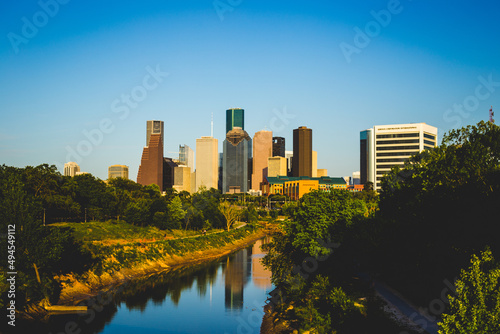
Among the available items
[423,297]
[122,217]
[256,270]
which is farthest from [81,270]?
[122,217]

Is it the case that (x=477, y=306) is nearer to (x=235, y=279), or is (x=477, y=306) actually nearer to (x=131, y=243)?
(x=235, y=279)

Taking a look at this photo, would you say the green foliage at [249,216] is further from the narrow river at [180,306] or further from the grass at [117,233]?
the narrow river at [180,306]

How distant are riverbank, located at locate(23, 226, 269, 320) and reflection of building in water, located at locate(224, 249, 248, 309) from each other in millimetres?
4973

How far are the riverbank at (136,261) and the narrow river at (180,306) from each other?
7.21 feet

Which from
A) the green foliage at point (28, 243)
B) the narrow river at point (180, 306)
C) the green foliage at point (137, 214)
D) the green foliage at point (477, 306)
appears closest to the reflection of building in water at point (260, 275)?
the narrow river at point (180, 306)

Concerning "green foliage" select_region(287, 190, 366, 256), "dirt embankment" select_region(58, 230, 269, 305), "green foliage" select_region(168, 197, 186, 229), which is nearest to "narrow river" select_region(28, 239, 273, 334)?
"dirt embankment" select_region(58, 230, 269, 305)

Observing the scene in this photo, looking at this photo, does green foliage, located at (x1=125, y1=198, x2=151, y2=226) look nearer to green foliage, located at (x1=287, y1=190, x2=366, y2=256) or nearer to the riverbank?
the riverbank

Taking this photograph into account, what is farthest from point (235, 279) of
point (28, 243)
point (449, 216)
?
point (449, 216)

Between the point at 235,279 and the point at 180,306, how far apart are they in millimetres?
16940

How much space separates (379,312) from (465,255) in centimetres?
906

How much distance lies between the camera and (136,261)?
69438 mm

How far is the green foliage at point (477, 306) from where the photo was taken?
21906mm

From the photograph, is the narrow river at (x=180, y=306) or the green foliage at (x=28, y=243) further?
the green foliage at (x=28, y=243)

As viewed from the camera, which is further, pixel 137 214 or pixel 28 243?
pixel 137 214
